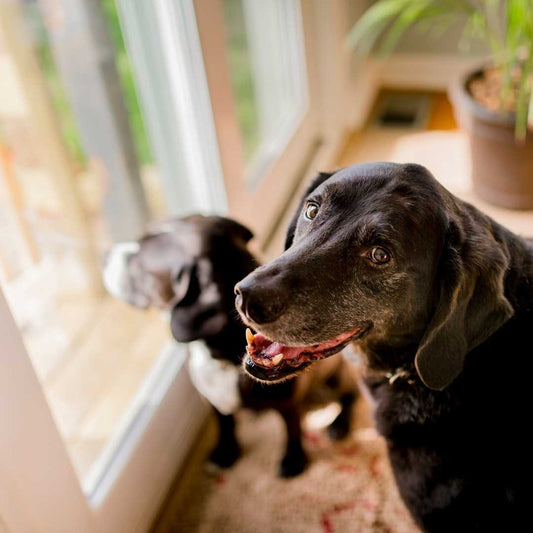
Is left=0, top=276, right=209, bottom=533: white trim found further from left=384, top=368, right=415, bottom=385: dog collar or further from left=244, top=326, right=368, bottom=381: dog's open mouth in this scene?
left=384, top=368, right=415, bottom=385: dog collar

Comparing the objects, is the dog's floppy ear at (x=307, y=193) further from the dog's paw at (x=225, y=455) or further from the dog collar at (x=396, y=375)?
the dog's paw at (x=225, y=455)

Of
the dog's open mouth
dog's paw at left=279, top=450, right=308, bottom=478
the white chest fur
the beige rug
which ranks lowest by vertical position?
the beige rug

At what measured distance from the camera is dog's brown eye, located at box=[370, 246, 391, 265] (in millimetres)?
1119

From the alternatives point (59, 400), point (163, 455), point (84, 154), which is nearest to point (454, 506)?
point (163, 455)

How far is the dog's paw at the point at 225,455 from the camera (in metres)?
1.84

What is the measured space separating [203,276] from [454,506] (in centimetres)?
75

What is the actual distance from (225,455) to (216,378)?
1.10ft

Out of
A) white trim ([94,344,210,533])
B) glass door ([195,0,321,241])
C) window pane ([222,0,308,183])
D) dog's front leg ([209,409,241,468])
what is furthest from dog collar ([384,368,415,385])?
window pane ([222,0,308,183])

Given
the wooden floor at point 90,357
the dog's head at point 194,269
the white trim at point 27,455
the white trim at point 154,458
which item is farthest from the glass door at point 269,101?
the white trim at point 27,455

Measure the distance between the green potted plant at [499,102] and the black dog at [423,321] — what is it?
1172 millimetres

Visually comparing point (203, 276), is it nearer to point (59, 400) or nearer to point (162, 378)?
point (162, 378)

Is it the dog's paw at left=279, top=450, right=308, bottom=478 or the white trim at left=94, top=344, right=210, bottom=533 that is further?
the dog's paw at left=279, top=450, right=308, bottom=478

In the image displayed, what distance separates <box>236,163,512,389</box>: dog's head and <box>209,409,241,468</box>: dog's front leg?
0.67 metres

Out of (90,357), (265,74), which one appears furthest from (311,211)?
(265,74)
